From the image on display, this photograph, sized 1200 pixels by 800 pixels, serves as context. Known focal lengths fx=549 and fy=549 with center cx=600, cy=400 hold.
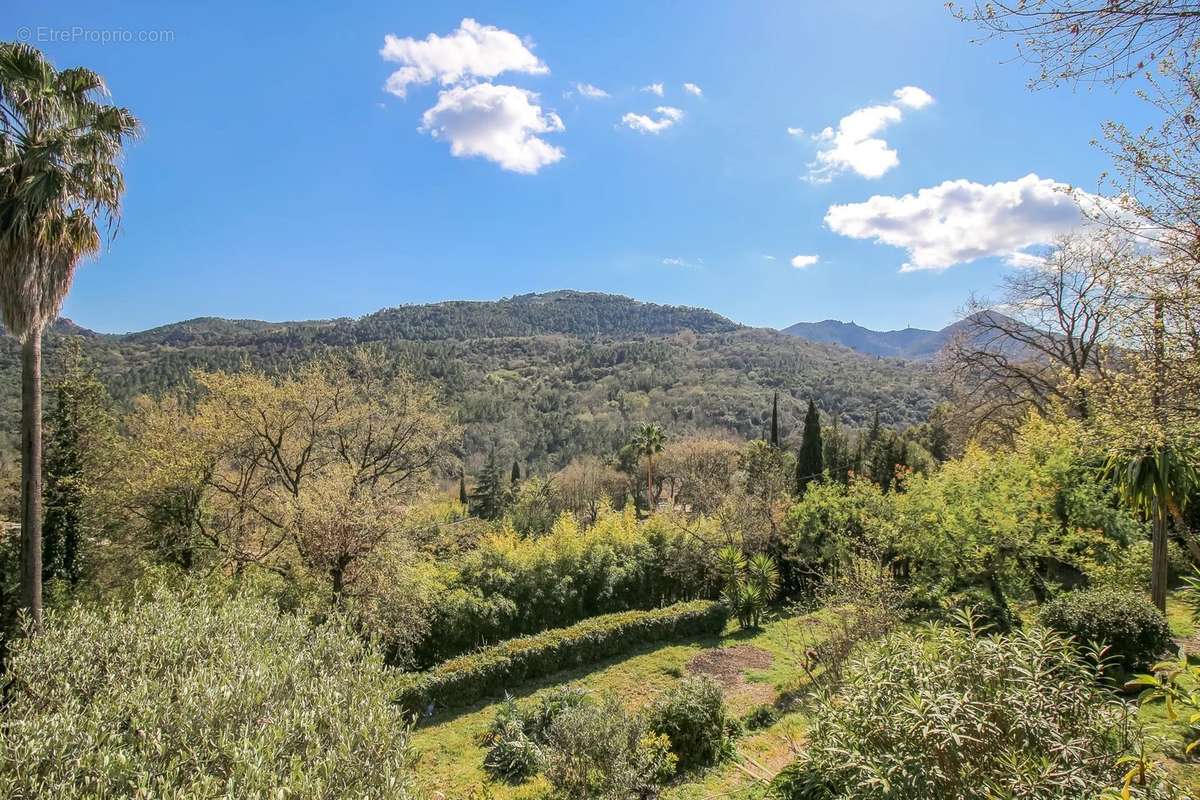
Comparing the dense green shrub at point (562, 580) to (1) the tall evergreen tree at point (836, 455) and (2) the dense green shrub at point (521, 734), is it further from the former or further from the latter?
(1) the tall evergreen tree at point (836, 455)

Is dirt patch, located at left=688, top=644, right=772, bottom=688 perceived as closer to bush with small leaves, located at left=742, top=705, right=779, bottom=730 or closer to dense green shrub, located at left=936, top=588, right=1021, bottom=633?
bush with small leaves, located at left=742, top=705, right=779, bottom=730

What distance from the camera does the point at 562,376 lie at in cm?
13538

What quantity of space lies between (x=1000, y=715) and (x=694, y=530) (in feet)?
56.7

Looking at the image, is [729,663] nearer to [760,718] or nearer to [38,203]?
[760,718]

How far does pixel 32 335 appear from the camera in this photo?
901cm

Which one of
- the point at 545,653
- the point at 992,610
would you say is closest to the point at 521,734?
the point at 545,653

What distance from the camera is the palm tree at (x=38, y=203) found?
8562 mm

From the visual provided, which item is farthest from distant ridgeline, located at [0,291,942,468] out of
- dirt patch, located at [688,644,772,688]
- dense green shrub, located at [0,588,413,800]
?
dense green shrub, located at [0,588,413,800]

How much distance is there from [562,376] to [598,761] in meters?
128

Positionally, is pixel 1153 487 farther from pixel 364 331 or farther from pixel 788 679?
pixel 364 331

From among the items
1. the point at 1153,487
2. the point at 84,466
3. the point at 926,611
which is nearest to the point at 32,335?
the point at 84,466

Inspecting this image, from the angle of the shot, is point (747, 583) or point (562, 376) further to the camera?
point (562, 376)

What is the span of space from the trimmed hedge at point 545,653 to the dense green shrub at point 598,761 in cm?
458

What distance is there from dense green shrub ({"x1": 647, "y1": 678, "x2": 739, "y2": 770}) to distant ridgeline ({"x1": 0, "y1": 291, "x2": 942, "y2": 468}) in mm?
44129
